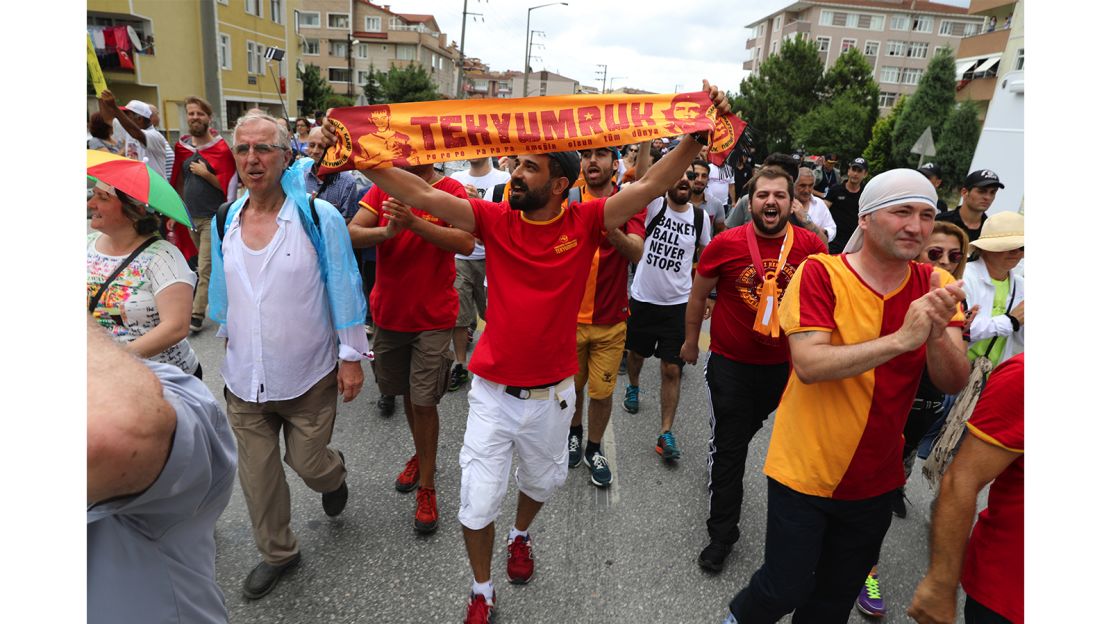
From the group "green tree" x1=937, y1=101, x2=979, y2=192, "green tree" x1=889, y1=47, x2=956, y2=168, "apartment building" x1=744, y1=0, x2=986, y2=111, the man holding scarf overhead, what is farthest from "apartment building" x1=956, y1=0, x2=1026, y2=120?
the man holding scarf overhead

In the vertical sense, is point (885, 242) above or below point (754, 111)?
below

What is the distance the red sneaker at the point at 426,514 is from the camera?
3.28 metres

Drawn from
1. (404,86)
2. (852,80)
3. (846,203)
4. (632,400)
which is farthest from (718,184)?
(852,80)

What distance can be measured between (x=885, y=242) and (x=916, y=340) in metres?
0.45

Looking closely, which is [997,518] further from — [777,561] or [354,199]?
[354,199]

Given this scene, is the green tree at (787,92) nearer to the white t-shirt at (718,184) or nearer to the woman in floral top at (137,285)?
the white t-shirt at (718,184)

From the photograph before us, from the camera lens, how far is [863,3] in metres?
66.5

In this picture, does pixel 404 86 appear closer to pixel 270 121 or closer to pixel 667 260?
pixel 667 260

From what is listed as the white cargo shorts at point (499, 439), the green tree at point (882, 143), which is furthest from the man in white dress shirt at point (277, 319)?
the green tree at point (882, 143)

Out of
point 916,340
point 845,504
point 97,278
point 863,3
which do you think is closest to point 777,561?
point 845,504

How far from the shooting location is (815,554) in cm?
228

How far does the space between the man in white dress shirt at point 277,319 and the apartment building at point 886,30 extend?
75.7m

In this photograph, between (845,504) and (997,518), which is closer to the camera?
(997,518)

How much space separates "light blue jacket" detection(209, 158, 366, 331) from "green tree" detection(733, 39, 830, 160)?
46816 millimetres
